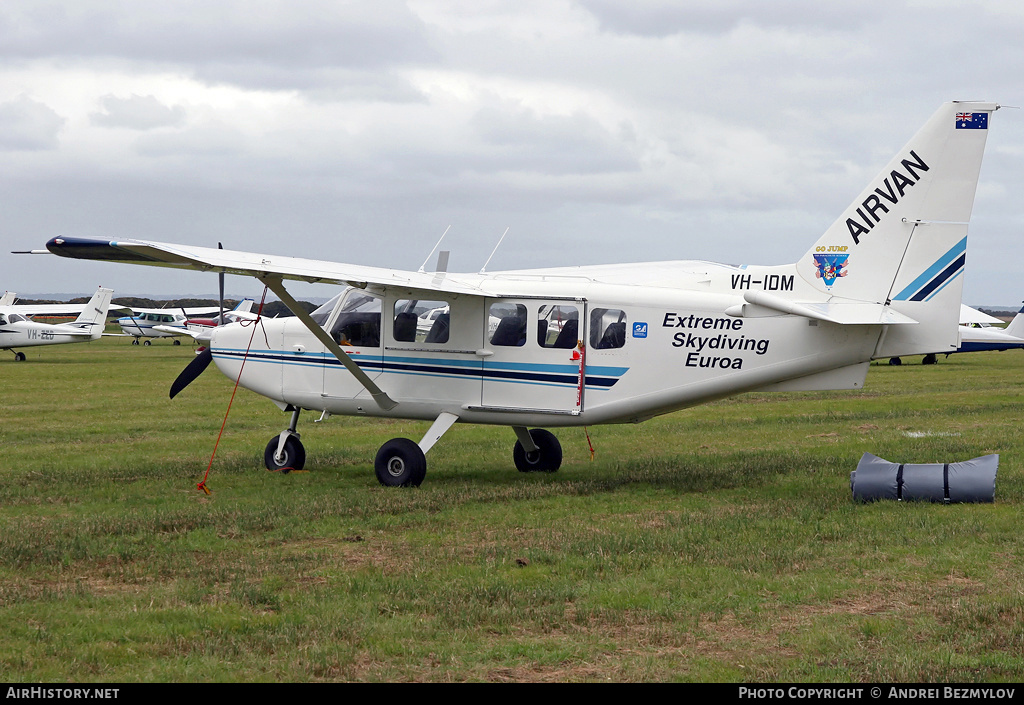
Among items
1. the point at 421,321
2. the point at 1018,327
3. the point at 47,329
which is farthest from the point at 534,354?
the point at 47,329

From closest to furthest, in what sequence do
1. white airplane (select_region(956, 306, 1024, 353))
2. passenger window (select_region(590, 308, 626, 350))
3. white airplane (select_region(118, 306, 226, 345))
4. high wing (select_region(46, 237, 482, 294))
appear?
high wing (select_region(46, 237, 482, 294))
passenger window (select_region(590, 308, 626, 350))
white airplane (select_region(956, 306, 1024, 353))
white airplane (select_region(118, 306, 226, 345))

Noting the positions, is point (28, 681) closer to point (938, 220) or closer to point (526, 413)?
point (526, 413)

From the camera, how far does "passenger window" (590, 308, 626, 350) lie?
12.2 m

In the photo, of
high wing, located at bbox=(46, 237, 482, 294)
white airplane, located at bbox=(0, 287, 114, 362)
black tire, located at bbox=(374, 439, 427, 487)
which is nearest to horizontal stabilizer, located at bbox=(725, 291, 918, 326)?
high wing, located at bbox=(46, 237, 482, 294)

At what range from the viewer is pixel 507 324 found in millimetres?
12625

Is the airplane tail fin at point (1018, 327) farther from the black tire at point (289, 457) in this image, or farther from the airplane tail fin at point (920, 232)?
the black tire at point (289, 457)

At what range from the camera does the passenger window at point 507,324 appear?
494 inches

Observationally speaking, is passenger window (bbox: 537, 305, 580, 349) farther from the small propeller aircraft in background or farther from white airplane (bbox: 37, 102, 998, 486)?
the small propeller aircraft in background

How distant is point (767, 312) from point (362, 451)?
25.2ft

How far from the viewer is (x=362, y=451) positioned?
1639 centimetres

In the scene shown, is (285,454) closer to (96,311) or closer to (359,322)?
(359,322)

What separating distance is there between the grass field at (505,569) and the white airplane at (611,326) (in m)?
1.12

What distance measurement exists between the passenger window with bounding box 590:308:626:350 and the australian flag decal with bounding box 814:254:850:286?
2329mm

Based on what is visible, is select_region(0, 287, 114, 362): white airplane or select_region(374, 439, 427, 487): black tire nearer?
select_region(374, 439, 427, 487): black tire
